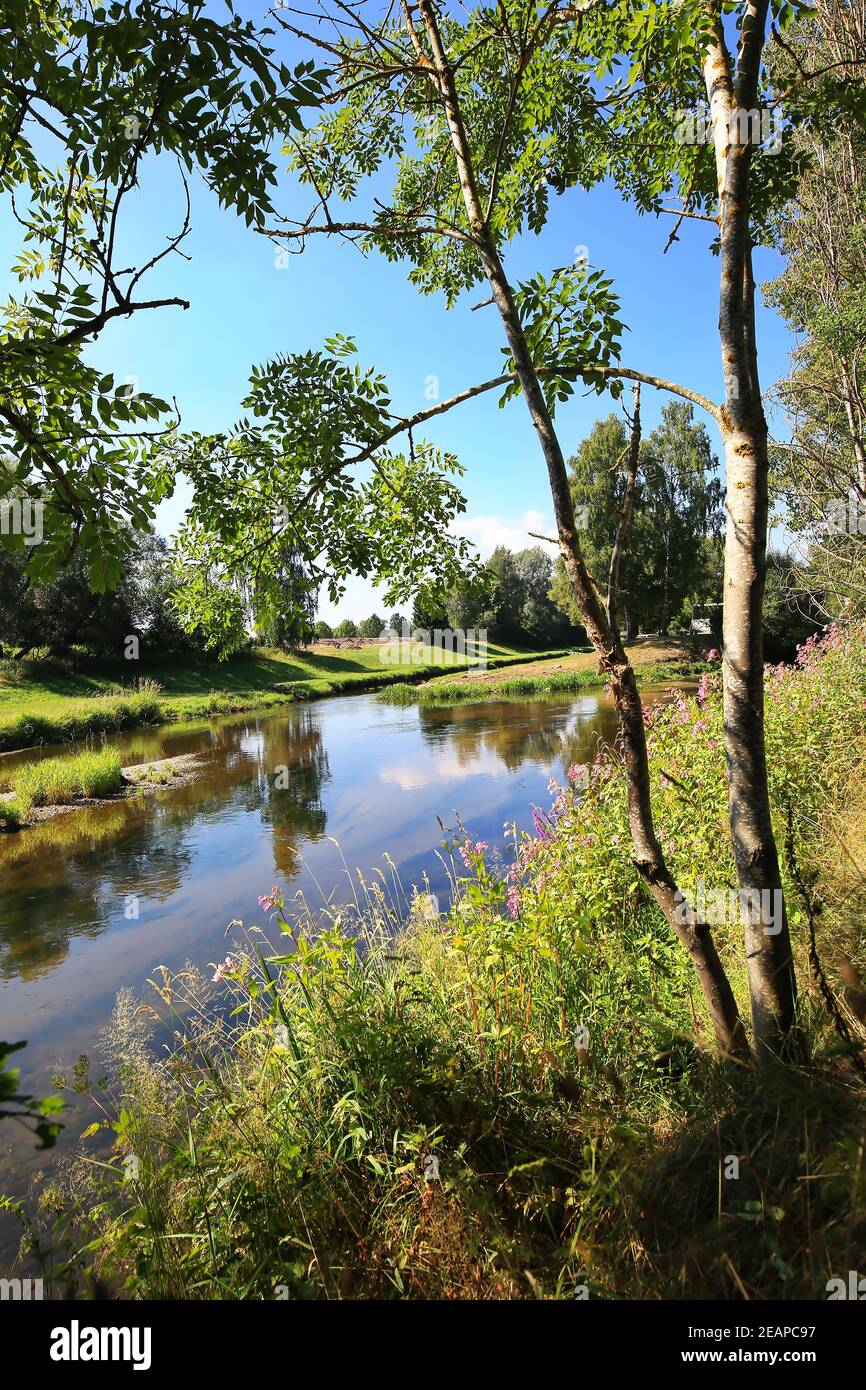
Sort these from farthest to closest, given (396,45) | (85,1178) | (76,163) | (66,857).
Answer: (66,857) < (85,1178) < (396,45) < (76,163)

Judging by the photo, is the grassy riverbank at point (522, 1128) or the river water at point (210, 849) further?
the river water at point (210, 849)

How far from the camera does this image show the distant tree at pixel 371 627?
8119cm

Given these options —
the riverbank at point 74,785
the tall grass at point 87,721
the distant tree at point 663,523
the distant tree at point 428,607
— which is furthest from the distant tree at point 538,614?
the distant tree at point 428,607

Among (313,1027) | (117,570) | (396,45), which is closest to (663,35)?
(396,45)

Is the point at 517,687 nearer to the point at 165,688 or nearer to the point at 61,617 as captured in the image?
the point at 165,688

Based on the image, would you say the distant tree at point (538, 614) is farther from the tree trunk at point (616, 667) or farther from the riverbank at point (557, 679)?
the tree trunk at point (616, 667)

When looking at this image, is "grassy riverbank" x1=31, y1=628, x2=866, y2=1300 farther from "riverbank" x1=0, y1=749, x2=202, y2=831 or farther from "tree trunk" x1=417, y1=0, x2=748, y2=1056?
"riverbank" x1=0, y1=749, x2=202, y2=831

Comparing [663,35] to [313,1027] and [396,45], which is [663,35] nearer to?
[396,45]

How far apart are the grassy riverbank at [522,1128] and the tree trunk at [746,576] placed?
269 mm

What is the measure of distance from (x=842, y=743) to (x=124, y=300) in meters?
7.01

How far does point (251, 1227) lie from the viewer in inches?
105

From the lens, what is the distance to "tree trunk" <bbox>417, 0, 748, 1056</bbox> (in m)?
2.87

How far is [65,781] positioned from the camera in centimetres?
1759

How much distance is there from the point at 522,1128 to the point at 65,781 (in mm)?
18133
